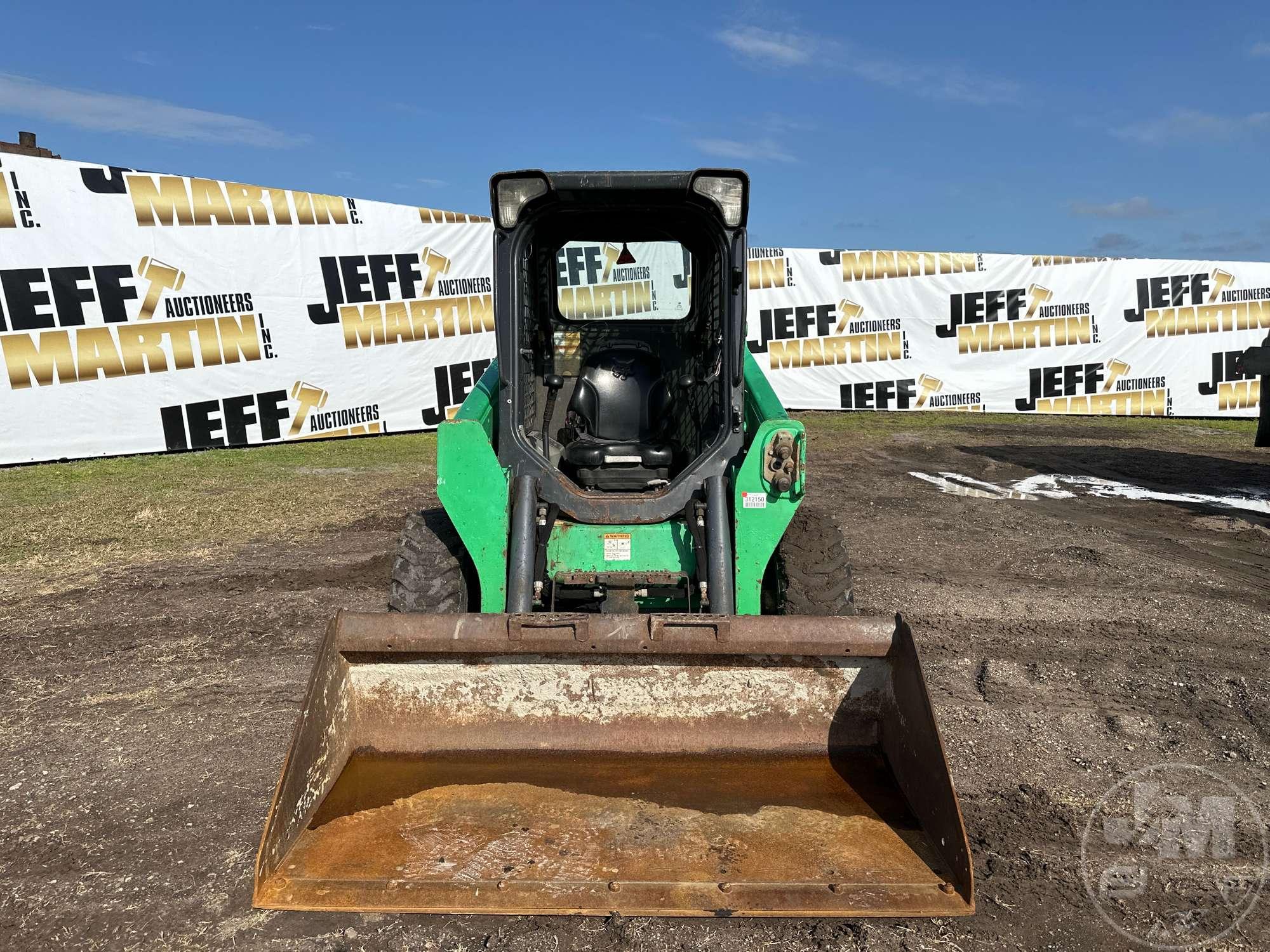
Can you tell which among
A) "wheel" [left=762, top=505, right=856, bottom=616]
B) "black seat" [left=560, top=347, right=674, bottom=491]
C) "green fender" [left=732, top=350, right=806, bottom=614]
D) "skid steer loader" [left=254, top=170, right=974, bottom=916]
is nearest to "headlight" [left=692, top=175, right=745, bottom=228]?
"skid steer loader" [left=254, top=170, right=974, bottom=916]

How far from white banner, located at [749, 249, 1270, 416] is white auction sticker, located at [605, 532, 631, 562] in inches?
482

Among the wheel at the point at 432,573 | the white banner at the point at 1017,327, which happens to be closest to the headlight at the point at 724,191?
the wheel at the point at 432,573

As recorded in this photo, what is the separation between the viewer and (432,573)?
3787mm

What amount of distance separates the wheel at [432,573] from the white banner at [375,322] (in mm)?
2124

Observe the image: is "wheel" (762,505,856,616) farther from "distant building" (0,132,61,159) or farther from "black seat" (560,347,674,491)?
"distant building" (0,132,61,159)

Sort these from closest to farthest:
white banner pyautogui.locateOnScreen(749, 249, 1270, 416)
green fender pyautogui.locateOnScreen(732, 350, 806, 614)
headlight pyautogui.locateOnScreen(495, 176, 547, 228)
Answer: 1. green fender pyautogui.locateOnScreen(732, 350, 806, 614)
2. headlight pyautogui.locateOnScreen(495, 176, 547, 228)
3. white banner pyautogui.locateOnScreen(749, 249, 1270, 416)

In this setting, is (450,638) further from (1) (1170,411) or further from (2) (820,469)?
(1) (1170,411)

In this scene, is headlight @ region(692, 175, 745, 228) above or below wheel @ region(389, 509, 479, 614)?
above

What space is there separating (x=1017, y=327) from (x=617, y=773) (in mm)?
15046

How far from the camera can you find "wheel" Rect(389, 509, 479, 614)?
373cm

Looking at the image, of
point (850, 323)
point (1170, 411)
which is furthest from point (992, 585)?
point (1170, 411)

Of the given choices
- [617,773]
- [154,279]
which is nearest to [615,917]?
[617,773]

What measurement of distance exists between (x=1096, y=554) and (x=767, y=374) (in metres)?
9.14

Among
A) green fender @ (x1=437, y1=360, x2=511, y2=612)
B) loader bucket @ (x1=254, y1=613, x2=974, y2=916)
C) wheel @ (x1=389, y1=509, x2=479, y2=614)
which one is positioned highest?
green fender @ (x1=437, y1=360, x2=511, y2=612)
